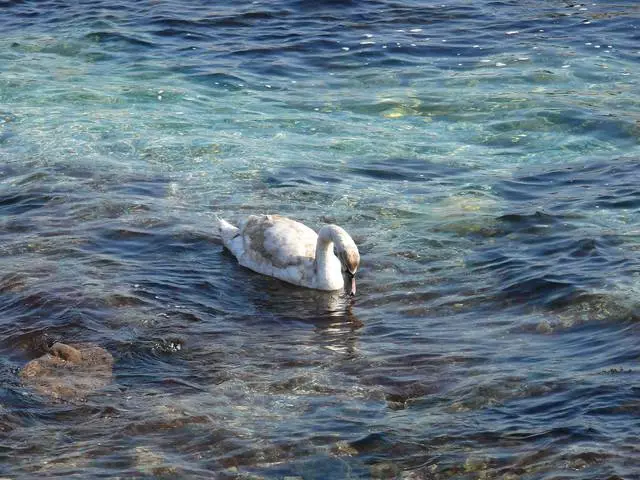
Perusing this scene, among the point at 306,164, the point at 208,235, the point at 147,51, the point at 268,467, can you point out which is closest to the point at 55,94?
the point at 147,51

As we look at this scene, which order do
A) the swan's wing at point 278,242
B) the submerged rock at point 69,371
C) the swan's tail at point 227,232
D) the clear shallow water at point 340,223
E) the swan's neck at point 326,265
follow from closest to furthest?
the clear shallow water at point 340,223 → the submerged rock at point 69,371 → the swan's neck at point 326,265 → the swan's wing at point 278,242 → the swan's tail at point 227,232

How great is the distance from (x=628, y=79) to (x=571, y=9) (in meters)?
4.45

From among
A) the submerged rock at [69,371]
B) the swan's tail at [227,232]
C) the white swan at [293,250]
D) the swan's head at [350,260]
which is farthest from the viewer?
the swan's tail at [227,232]

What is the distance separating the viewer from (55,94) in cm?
1770

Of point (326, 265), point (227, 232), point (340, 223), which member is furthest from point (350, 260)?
point (340, 223)

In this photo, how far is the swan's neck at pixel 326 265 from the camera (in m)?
10.7

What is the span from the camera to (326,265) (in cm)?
1072

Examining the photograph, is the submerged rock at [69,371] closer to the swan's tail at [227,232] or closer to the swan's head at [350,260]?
the swan's head at [350,260]

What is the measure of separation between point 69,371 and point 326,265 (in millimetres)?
2927

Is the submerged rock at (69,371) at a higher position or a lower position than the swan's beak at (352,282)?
higher

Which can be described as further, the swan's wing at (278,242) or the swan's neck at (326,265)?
the swan's wing at (278,242)

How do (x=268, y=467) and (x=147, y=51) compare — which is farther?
(x=147, y=51)

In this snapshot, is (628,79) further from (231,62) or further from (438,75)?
(231,62)

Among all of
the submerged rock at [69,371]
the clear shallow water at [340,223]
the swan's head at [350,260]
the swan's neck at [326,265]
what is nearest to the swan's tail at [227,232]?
the clear shallow water at [340,223]
